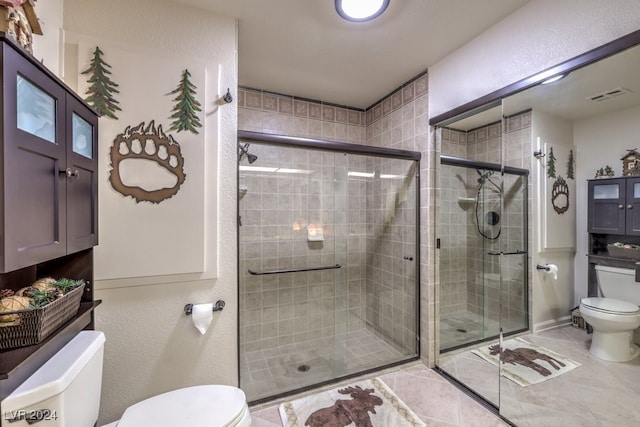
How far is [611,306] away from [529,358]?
61 centimetres

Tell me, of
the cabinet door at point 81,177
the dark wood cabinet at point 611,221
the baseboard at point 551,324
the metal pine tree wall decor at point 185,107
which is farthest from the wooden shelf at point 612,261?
the cabinet door at point 81,177

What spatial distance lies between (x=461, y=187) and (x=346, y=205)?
103 cm

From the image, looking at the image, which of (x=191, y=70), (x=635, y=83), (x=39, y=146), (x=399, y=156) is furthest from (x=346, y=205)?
(x=39, y=146)

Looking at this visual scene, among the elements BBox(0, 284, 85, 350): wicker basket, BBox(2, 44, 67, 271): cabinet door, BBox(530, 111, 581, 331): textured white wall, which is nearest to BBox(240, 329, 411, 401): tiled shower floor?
BBox(530, 111, 581, 331): textured white wall

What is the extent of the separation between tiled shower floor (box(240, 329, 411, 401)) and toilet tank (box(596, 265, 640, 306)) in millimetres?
1507

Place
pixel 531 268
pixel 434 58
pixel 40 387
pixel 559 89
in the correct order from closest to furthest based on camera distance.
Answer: pixel 40 387 < pixel 559 89 < pixel 531 268 < pixel 434 58

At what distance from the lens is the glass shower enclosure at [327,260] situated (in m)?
2.23

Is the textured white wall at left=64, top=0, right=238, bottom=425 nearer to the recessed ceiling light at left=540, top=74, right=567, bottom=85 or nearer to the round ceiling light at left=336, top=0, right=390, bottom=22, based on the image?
the round ceiling light at left=336, top=0, right=390, bottom=22

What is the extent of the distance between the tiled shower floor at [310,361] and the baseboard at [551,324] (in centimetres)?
106

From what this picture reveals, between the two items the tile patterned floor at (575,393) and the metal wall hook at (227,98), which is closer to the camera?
the tile patterned floor at (575,393)

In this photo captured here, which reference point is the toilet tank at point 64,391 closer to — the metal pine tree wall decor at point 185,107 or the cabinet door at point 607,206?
the metal pine tree wall decor at point 185,107

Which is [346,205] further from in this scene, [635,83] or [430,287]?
[635,83]

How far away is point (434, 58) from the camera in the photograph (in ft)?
6.88

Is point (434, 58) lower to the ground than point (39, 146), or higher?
higher
